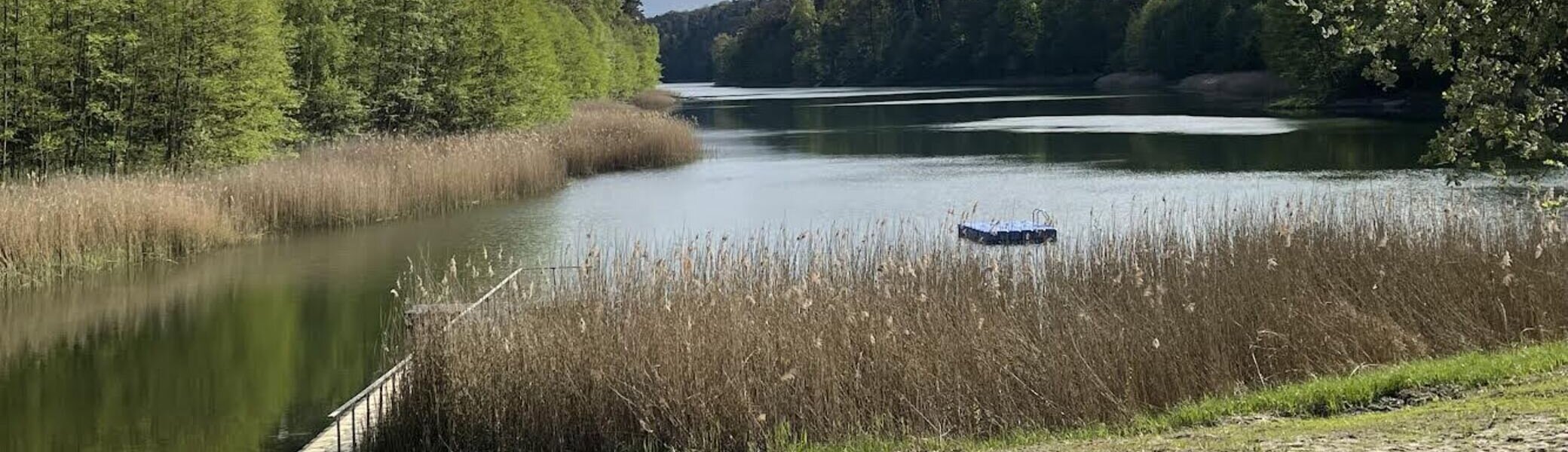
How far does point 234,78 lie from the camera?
2619 centimetres

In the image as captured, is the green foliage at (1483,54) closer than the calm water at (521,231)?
Yes

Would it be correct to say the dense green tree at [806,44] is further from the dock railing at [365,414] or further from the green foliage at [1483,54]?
the green foliage at [1483,54]

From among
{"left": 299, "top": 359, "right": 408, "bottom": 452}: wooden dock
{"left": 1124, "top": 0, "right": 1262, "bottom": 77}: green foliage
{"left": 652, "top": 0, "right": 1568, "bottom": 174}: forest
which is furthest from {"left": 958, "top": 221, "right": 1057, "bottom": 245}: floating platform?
{"left": 1124, "top": 0, "right": 1262, "bottom": 77}: green foliage

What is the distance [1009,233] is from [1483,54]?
9634 mm

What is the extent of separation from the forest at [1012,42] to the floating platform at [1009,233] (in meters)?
36.5

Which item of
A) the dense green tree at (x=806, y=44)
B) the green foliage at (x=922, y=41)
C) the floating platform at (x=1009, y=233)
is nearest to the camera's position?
the floating platform at (x=1009, y=233)

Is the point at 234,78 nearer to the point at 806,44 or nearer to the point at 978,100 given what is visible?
the point at 978,100

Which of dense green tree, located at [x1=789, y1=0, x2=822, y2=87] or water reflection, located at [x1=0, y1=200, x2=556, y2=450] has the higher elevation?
dense green tree, located at [x1=789, y1=0, x2=822, y2=87]

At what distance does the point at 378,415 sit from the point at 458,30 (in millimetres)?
30643

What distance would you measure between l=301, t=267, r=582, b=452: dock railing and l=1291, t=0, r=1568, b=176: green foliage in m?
6.13

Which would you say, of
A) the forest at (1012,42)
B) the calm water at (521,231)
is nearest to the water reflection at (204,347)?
the calm water at (521,231)

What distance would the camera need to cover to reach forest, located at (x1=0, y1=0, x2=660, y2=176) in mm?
23109

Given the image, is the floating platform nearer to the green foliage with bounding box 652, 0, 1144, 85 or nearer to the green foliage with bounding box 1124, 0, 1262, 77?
the green foliage with bounding box 1124, 0, 1262, 77

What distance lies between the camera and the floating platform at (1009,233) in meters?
17.8
